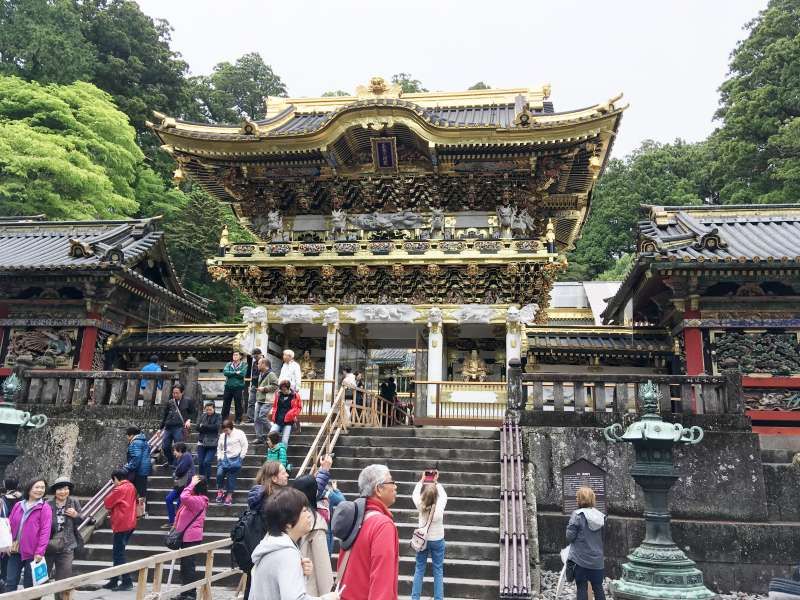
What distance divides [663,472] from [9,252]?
1861 cm

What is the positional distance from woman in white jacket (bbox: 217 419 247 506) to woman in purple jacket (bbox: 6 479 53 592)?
2.90 m

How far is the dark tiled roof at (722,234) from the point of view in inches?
482

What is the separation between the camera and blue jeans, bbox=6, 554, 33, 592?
20.7ft

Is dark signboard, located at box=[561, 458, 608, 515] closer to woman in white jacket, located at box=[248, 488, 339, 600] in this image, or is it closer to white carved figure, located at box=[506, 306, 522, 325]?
white carved figure, located at box=[506, 306, 522, 325]

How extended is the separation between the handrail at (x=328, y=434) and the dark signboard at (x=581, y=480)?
156 inches

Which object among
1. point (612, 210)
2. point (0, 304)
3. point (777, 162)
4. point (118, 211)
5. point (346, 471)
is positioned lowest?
point (346, 471)

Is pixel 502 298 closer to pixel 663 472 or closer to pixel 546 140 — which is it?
pixel 546 140

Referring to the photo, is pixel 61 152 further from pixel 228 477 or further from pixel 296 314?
pixel 228 477

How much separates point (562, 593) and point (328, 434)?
4561 millimetres

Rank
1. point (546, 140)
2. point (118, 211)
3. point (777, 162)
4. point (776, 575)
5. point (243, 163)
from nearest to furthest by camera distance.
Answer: point (776, 575) < point (546, 140) < point (243, 163) < point (118, 211) < point (777, 162)

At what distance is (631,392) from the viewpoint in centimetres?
1056

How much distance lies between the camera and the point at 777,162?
98.0 feet

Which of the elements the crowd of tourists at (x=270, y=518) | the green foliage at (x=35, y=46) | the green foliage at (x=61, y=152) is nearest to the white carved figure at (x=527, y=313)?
the crowd of tourists at (x=270, y=518)

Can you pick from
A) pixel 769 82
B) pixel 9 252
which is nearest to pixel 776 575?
pixel 9 252
